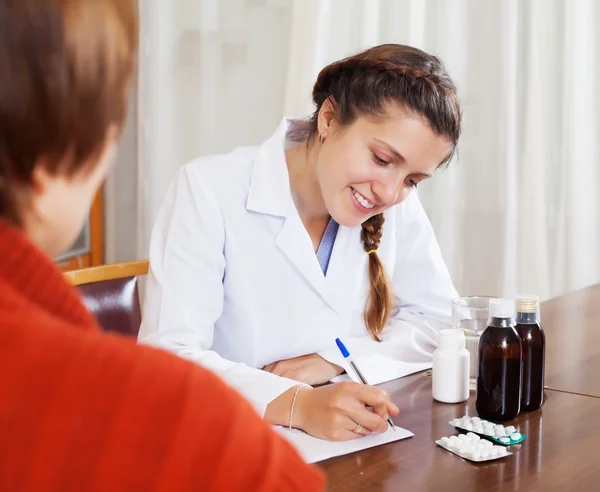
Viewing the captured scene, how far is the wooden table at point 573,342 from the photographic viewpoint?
53.9 inches

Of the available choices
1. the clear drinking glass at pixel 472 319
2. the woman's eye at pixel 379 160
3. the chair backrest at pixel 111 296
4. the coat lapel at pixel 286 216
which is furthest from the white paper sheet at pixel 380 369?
the chair backrest at pixel 111 296

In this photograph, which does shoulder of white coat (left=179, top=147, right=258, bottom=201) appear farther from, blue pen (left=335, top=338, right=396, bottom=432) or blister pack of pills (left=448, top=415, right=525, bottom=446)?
blister pack of pills (left=448, top=415, right=525, bottom=446)

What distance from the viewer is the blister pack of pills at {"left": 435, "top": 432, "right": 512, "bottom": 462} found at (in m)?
1.02

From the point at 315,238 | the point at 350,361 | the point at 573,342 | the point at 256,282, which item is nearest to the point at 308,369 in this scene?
the point at 350,361

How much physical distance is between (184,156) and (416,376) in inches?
81.7

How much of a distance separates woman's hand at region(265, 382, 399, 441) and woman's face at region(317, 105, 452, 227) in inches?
17.9

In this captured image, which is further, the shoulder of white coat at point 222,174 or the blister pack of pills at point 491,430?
the shoulder of white coat at point 222,174

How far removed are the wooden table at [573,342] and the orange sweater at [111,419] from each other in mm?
1037

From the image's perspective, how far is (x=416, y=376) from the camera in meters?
1.41

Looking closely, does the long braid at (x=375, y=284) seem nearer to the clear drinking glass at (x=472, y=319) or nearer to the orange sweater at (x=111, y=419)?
the clear drinking glass at (x=472, y=319)

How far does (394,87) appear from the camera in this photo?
1.48m

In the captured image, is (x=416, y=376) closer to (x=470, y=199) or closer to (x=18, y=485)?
(x=18, y=485)

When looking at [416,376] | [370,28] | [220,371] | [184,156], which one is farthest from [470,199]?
[220,371]

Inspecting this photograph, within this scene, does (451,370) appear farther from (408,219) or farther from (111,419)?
(111,419)
